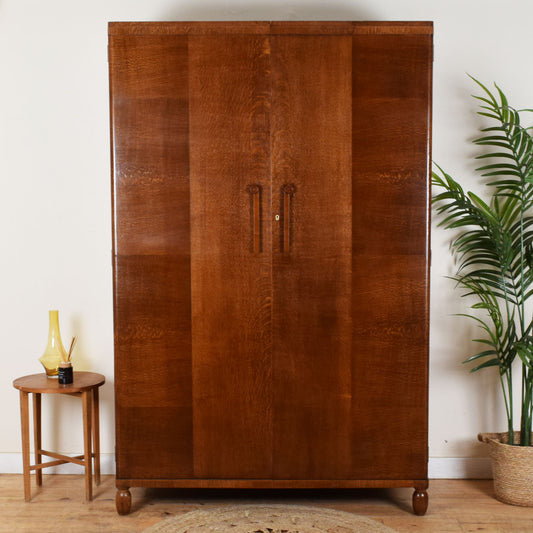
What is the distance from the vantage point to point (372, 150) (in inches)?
87.6

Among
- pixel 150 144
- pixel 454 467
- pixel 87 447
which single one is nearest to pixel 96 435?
pixel 87 447

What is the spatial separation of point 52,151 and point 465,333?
2.12m

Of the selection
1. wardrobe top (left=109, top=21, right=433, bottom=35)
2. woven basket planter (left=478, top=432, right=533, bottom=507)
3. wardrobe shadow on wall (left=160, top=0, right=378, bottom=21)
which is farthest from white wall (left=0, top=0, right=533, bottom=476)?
wardrobe top (left=109, top=21, right=433, bottom=35)

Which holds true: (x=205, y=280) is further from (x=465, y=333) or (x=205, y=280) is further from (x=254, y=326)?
(x=465, y=333)

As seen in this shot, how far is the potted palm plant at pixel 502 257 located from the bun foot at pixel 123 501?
4.92 ft

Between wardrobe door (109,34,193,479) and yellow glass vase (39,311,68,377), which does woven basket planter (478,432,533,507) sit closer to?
wardrobe door (109,34,193,479)

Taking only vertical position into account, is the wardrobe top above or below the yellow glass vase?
above

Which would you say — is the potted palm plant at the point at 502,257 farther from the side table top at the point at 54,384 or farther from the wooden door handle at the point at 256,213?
the side table top at the point at 54,384

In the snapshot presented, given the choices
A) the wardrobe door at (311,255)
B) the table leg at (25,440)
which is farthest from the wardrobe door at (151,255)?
the table leg at (25,440)

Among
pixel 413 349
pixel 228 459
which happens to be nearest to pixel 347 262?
pixel 413 349

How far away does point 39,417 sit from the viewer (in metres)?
2.63

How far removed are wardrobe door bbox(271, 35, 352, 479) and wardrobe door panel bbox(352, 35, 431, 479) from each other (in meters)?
0.05

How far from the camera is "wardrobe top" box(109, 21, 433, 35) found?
2.20 m

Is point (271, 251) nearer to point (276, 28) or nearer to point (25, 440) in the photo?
point (276, 28)
